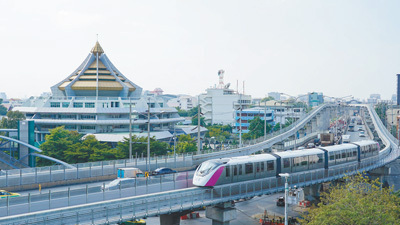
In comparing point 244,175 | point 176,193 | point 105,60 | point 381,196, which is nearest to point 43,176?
point 176,193

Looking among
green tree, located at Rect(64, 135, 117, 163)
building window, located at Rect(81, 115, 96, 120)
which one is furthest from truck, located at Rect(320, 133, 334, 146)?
building window, located at Rect(81, 115, 96, 120)

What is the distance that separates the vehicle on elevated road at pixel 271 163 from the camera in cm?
3222

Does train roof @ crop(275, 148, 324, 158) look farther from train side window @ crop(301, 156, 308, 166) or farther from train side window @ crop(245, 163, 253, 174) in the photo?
train side window @ crop(245, 163, 253, 174)

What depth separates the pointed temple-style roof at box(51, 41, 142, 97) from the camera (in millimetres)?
102438

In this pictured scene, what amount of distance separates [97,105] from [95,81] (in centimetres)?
935

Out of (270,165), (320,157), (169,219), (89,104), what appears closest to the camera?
(169,219)

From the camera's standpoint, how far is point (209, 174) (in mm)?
31734

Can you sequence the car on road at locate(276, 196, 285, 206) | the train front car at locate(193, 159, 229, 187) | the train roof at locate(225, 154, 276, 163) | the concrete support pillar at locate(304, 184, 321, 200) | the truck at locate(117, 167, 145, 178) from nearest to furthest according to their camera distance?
the train front car at locate(193, 159, 229, 187), the train roof at locate(225, 154, 276, 163), the truck at locate(117, 167, 145, 178), the concrete support pillar at locate(304, 184, 321, 200), the car on road at locate(276, 196, 285, 206)

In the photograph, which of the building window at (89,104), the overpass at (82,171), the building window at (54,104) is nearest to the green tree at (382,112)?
the building window at (89,104)

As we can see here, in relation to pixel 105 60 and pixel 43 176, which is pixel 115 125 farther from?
pixel 43 176

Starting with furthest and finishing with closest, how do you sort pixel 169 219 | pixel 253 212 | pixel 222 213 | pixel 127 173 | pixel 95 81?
pixel 95 81
pixel 253 212
pixel 127 173
pixel 222 213
pixel 169 219

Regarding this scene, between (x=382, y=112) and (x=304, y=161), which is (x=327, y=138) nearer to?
(x=304, y=161)

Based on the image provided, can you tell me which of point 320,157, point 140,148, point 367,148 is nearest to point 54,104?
point 140,148

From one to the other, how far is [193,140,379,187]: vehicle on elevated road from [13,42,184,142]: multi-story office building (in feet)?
163
